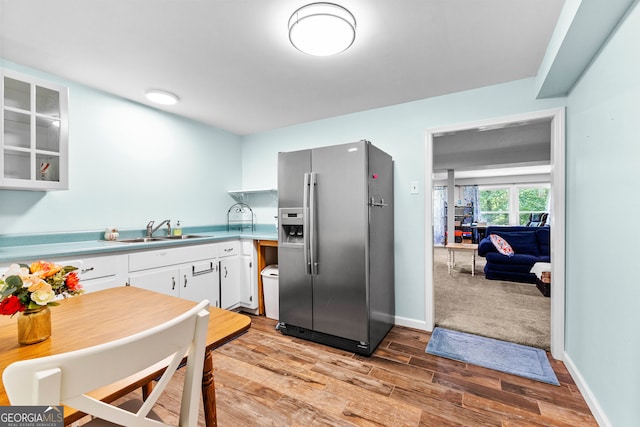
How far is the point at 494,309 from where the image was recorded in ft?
10.8

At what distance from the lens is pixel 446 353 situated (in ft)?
7.50

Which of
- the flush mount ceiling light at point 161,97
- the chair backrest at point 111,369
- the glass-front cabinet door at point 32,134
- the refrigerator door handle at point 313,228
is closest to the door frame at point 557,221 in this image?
the refrigerator door handle at point 313,228

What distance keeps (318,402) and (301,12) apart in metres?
2.28

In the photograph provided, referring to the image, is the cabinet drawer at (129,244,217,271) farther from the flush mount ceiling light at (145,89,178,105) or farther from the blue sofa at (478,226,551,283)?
the blue sofa at (478,226,551,283)

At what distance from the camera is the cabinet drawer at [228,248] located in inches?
116

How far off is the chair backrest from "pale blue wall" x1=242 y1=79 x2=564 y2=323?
94.3 inches

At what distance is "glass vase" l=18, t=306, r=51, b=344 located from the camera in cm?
82

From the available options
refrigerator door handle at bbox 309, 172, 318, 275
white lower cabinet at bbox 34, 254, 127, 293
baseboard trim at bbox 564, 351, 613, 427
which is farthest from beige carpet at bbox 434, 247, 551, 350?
white lower cabinet at bbox 34, 254, 127, 293

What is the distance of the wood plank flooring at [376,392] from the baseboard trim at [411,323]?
0.40 meters

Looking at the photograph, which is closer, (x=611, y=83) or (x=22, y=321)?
(x=22, y=321)

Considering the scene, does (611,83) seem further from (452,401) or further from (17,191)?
(17,191)

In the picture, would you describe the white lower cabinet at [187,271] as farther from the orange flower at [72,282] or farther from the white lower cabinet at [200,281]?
the orange flower at [72,282]

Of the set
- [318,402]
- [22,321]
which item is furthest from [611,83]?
[22,321]

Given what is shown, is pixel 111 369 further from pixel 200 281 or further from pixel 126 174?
pixel 126 174
